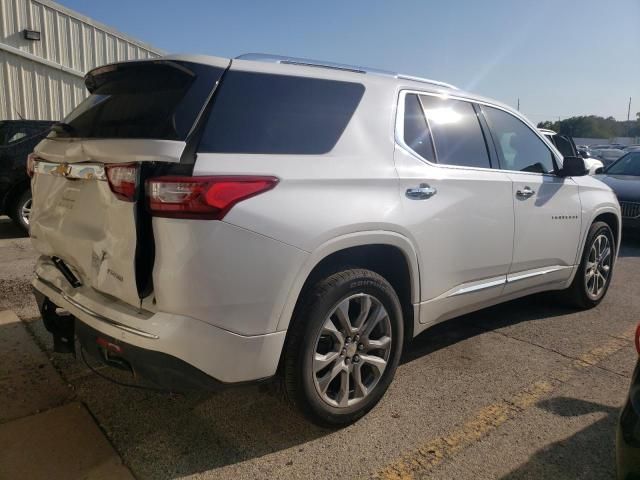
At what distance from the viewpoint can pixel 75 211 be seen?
2.58 meters

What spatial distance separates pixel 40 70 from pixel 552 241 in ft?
39.2

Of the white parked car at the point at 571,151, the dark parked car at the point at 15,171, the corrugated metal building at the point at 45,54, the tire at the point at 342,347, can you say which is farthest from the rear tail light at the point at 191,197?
the corrugated metal building at the point at 45,54

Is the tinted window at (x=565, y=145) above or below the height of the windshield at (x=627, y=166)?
above

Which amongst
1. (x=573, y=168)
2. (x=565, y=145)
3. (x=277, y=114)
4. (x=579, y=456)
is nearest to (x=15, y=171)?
(x=277, y=114)

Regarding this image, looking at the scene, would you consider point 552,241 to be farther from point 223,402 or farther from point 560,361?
point 223,402

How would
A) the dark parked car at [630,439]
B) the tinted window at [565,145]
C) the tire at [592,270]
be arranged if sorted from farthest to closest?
the tinted window at [565,145] → the tire at [592,270] → the dark parked car at [630,439]

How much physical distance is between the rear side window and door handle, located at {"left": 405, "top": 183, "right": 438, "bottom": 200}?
1.76ft

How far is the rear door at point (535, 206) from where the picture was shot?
12.9 ft

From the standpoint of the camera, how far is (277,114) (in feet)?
8.40

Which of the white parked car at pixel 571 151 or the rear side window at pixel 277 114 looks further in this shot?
the white parked car at pixel 571 151

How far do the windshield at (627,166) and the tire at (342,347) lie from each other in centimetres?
844

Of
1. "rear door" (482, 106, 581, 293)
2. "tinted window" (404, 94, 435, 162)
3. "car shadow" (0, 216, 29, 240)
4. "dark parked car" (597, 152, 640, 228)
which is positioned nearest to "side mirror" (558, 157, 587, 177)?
"rear door" (482, 106, 581, 293)

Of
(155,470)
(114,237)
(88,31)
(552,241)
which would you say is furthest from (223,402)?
(88,31)

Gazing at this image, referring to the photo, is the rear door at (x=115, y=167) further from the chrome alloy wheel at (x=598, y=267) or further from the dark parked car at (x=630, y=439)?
the chrome alloy wheel at (x=598, y=267)
